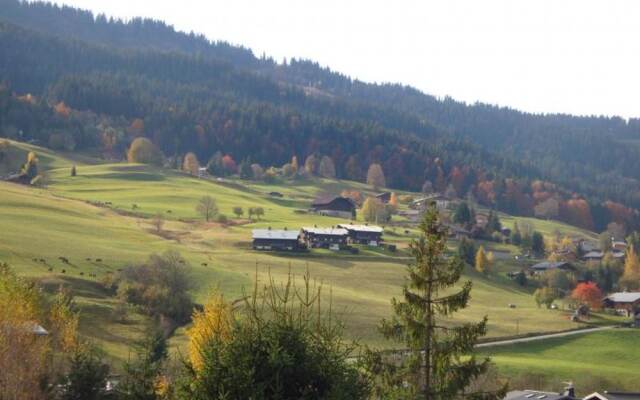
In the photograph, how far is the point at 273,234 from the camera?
111 metres

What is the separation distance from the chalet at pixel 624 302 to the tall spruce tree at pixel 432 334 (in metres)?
77.1

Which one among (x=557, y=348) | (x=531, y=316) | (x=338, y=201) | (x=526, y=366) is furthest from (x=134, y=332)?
(x=338, y=201)

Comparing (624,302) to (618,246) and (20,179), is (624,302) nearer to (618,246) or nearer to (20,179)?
(618,246)

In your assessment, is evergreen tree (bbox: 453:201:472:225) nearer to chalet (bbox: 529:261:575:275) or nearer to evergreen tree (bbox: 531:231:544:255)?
evergreen tree (bbox: 531:231:544:255)

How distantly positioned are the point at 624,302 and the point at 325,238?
35.6m

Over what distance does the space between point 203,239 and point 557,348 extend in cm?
4540

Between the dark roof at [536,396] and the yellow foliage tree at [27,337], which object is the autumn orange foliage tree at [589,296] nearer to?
the dark roof at [536,396]

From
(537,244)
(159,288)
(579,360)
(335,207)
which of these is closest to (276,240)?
(159,288)

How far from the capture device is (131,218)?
12100 centimetres

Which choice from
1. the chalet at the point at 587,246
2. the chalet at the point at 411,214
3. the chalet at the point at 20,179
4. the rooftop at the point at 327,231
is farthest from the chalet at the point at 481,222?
the chalet at the point at 20,179

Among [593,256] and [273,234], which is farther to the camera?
[593,256]

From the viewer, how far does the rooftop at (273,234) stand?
11006 cm

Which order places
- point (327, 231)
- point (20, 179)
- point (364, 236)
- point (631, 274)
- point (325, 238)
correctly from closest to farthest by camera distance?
point (325, 238) → point (327, 231) → point (364, 236) → point (631, 274) → point (20, 179)

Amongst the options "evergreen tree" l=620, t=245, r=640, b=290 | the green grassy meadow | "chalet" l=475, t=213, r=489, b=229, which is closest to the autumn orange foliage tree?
the green grassy meadow
